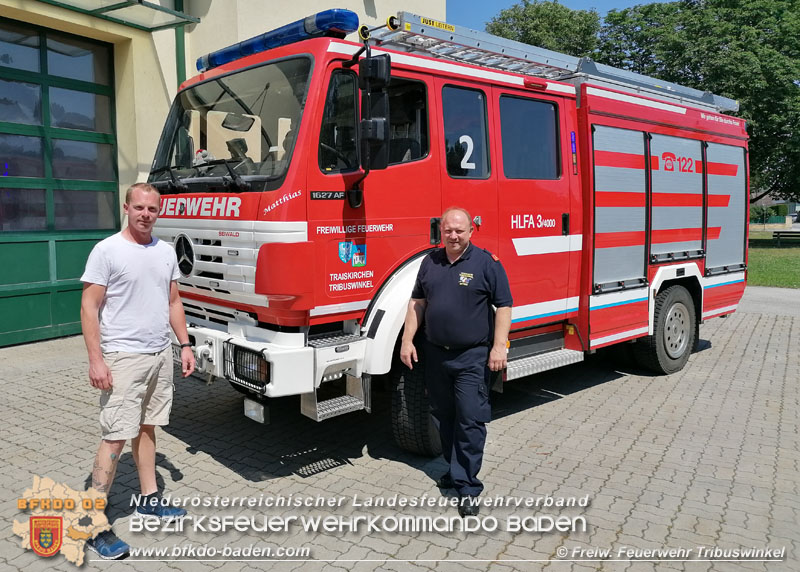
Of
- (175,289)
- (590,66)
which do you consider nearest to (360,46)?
(175,289)

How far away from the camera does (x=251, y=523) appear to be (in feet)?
12.8

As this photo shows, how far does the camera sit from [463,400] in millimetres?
3930

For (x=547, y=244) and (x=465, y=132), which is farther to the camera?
(x=547, y=244)

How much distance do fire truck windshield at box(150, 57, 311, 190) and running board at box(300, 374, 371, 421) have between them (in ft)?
4.69

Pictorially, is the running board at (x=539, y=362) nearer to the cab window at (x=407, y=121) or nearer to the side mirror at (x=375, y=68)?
the cab window at (x=407, y=121)

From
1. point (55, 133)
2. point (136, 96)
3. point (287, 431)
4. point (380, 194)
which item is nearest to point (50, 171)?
point (55, 133)

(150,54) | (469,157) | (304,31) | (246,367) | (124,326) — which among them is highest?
(150,54)

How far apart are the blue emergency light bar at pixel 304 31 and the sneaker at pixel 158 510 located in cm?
317

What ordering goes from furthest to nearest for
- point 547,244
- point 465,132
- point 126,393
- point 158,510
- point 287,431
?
point 547,244
point 287,431
point 465,132
point 158,510
point 126,393

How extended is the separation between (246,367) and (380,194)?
57.9 inches

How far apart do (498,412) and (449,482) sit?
1.80m

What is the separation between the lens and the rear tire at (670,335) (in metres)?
7.11

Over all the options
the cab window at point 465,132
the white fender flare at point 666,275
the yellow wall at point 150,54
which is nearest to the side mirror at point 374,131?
the cab window at point 465,132

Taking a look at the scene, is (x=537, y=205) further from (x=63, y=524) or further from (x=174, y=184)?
(x=63, y=524)
